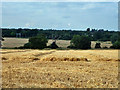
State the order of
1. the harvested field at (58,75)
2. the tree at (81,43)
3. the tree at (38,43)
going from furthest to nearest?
the tree at (81,43) → the tree at (38,43) → the harvested field at (58,75)

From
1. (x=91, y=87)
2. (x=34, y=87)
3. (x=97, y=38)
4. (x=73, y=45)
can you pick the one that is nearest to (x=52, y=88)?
(x=34, y=87)

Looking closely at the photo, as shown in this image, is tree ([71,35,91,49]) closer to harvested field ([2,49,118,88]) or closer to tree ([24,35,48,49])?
tree ([24,35,48,49])

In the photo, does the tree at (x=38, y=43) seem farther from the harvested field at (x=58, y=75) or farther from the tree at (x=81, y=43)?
the harvested field at (x=58, y=75)

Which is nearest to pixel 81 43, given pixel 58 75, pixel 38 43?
pixel 38 43

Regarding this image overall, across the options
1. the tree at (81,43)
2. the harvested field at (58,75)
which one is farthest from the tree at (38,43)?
the harvested field at (58,75)

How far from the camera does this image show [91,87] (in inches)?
391

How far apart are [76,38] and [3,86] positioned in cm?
7698

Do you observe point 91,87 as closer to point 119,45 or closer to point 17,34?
point 119,45

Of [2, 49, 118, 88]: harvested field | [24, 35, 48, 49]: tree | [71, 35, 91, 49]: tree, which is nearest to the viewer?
[2, 49, 118, 88]: harvested field

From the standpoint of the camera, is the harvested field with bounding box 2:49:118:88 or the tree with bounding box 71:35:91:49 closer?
the harvested field with bounding box 2:49:118:88

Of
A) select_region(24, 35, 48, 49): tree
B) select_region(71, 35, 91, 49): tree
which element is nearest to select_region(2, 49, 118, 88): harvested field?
select_region(24, 35, 48, 49): tree

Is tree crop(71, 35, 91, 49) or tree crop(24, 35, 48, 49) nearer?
tree crop(24, 35, 48, 49)

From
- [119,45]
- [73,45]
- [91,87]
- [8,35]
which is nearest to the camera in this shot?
[91,87]

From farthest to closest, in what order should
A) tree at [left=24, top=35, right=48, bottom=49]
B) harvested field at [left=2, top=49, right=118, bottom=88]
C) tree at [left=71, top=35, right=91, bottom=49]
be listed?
tree at [left=71, top=35, right=91, bottom=49]
tree at [left=24, top=35, right=48, bottom=49]
harvested field at [left=2, top=49, right=118, bottom=88]
